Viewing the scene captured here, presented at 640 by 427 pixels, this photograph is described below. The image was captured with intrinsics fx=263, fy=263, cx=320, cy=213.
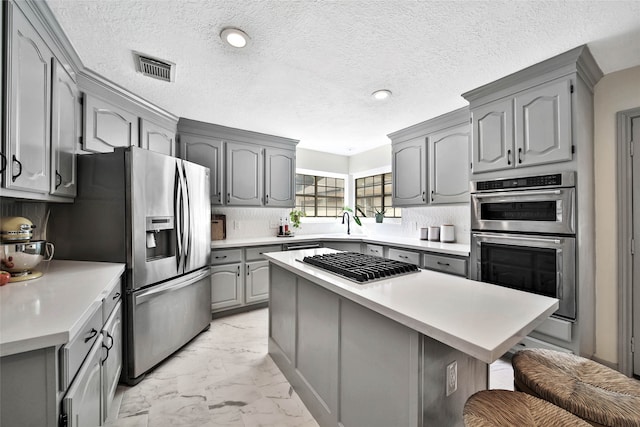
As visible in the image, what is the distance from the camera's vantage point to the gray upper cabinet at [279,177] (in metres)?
3.87

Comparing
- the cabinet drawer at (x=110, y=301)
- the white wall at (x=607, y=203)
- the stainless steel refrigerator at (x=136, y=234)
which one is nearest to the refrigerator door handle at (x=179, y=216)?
the stainless steel refrigerator at (x=136, y=234)

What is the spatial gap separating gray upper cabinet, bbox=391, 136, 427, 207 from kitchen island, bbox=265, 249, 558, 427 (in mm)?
2094

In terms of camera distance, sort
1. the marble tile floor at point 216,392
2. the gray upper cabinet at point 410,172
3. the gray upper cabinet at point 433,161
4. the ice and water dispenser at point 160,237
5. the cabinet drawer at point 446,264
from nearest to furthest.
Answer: the marble tile floor at point 216,392 → the ice and water dispenser at point 160,237 → the cabinet drawer at point 446,264 → the gray upper cabinet at point 433,161 → the gray upper cabinet at point 410,172

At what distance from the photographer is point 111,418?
Answer: 5.32 feet

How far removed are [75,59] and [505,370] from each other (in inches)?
161

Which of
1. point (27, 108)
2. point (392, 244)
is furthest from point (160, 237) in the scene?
point (392, 244)

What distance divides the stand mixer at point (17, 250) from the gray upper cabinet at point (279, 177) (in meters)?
2.53

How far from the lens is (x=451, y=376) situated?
1064mm

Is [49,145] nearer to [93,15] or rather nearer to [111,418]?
[93,15]

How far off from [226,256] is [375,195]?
9.05ft

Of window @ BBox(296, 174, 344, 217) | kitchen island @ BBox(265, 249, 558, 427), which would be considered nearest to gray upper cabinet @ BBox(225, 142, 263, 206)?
window @ BBox(296, 174, 344, 217)

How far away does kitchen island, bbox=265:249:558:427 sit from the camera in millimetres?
890

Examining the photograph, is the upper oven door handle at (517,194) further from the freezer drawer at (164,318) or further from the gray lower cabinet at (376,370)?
the freezer drawer at (164,318)

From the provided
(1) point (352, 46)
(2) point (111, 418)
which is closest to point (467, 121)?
(1) point (352, 46)
